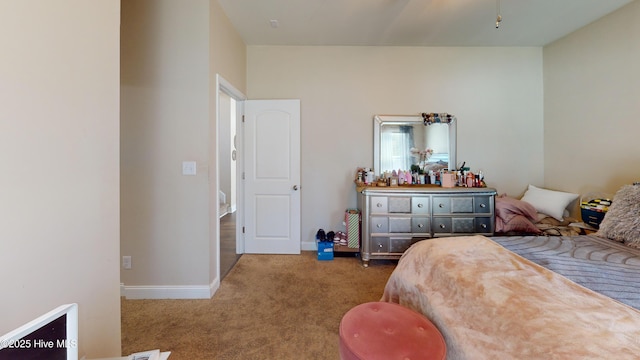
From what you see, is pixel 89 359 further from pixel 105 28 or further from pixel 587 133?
pixel 587 133

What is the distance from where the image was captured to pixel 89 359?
987mm

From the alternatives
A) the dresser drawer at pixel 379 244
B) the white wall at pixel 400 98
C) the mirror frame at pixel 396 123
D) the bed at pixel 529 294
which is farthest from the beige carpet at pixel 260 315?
the mirror frame at pixel 396 123

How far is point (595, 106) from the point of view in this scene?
2617mm

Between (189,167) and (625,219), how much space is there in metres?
3.25

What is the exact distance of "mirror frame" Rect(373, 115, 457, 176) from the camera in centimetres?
323

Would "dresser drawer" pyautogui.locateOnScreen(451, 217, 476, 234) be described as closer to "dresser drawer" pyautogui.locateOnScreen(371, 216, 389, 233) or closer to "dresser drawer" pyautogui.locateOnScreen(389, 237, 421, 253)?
"dresser drawer" pyautogui.locateOnScreen(389, 237, 421, 253)

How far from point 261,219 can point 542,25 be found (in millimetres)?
3992

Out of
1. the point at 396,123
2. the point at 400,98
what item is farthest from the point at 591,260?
the point at 400,98

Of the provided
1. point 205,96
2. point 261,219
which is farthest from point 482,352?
point 261,219

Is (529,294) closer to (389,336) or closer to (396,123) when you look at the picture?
(389,336)

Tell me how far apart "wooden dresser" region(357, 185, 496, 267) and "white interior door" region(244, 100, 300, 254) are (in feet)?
3.30

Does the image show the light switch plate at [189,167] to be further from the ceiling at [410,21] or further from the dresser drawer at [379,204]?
the dresser drawer at [379,204]

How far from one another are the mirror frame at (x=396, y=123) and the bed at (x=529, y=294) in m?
1.78

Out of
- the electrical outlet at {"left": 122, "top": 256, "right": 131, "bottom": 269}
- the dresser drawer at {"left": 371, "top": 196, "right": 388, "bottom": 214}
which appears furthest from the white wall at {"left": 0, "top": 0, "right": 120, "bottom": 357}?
the dresser drawer at {"left": 371, "top": 196, "right": 388, "bottom": 214}
